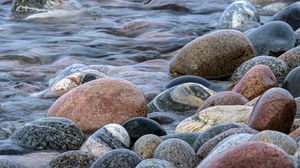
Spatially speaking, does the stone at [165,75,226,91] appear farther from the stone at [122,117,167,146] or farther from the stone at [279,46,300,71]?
the stone at [122,117,167,146]

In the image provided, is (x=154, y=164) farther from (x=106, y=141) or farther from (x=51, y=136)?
(x=51, y=136)

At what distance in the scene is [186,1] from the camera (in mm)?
12742

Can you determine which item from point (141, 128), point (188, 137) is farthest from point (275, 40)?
point (188, 137)

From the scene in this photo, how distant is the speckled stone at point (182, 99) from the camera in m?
5.28

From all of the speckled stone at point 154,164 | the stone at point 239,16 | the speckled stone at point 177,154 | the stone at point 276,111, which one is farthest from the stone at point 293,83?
the stone at point 239,16

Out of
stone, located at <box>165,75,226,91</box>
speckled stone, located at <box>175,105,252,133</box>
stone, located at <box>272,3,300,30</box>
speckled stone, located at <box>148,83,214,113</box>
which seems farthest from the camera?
stone, located at <box>272,3,300,30</box>

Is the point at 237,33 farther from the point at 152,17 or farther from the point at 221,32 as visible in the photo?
the point at 152,17

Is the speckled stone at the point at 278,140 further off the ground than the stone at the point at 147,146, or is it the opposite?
the speckled stone at the point at 278,140

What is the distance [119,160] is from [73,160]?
35 centimetres

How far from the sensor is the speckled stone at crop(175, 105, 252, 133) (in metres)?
4.28

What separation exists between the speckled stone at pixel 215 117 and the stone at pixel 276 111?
0.43 metres

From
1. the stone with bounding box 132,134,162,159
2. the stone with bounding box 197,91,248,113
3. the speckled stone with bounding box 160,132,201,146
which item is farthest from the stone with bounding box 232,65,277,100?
the stone with bounding box 132,134,162,159

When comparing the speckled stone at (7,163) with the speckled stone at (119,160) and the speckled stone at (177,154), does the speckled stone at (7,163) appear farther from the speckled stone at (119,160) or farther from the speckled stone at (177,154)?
the speckled stone at (177,154)

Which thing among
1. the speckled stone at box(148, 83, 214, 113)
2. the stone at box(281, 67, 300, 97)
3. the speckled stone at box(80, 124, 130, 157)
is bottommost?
the speckled stone at box(148, 83, 214, 113)
